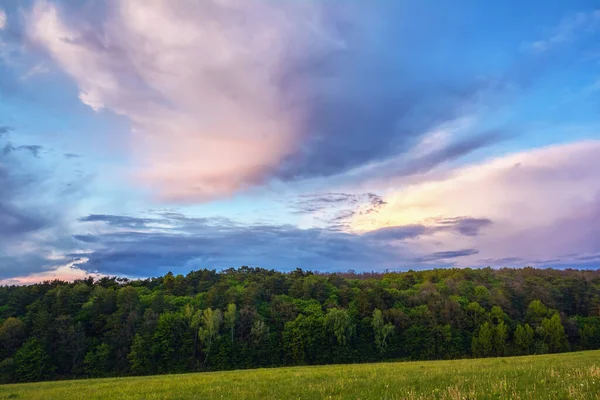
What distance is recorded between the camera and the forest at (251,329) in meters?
87.0

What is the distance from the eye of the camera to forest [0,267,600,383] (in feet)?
285

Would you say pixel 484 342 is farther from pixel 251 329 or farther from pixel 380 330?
pixel 251 329

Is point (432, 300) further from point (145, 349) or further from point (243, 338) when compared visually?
point (145, 349)

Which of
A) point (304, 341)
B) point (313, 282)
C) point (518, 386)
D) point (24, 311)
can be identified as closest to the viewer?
point (518, 386)

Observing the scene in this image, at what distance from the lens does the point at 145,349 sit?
286 ft

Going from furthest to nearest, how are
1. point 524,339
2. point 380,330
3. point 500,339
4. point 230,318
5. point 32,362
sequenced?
point 230,318, point 380,330, point 524,339, point 500,339, point 32,362

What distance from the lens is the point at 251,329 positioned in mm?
95500

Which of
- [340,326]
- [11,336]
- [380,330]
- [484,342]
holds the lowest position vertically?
[484,342]

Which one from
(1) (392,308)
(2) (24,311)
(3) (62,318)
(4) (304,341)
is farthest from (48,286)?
(1) (392,308)

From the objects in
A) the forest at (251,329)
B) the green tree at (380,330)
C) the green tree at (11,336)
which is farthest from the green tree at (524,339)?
the green tree at (11,336)

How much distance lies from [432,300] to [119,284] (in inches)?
3982

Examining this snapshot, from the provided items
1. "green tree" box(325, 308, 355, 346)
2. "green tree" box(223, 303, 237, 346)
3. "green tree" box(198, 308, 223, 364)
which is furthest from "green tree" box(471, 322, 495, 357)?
"green tree" box(198, 308, 223, 364)

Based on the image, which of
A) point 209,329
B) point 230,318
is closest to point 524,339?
point 230,318

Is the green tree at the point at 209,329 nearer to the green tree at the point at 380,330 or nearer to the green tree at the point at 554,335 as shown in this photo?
the green tree at the point at 380,330
